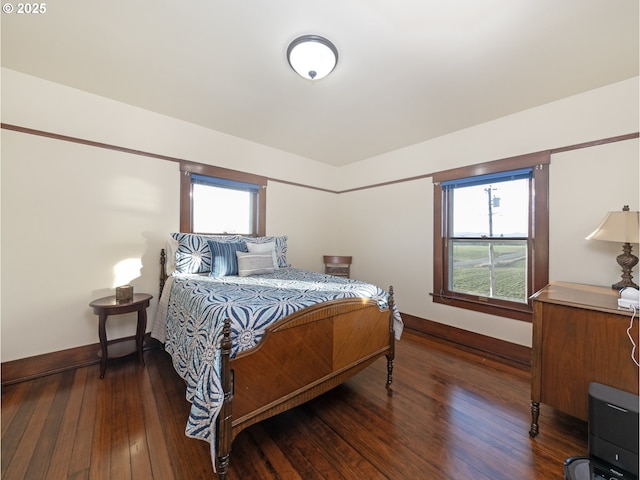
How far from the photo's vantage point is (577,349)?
58.6 inches

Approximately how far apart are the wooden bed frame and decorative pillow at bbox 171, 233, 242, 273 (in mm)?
1610

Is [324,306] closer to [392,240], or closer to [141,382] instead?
[141,382]

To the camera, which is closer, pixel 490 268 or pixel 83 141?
pixel 83 141

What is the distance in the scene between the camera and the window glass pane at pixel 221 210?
124 inches

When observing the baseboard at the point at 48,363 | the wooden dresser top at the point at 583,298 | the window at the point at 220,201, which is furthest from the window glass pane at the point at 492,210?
the baseboard at the point at 48,363

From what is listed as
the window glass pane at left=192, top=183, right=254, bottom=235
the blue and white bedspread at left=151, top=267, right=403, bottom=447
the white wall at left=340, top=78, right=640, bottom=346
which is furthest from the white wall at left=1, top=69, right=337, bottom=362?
the white wall at left=340, top=78, right=640, bottom=346

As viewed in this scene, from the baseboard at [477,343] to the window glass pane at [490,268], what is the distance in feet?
1.53

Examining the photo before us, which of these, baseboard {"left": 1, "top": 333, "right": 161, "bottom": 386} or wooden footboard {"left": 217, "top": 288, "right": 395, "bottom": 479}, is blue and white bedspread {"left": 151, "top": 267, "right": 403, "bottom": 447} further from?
baseboard {"left": 1, "top": 333, "right": 161, "bottom": 386}

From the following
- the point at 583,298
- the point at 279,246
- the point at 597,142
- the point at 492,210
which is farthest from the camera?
the point at 279,246

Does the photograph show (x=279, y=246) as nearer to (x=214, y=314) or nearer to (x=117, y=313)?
(x=117, y=313)

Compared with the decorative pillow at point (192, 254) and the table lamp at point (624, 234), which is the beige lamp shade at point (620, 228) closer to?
the table lamp at point (624, 234)

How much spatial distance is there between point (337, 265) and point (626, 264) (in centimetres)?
302

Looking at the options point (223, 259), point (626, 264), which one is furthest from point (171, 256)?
point (626, 264)

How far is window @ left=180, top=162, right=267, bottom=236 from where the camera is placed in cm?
299
